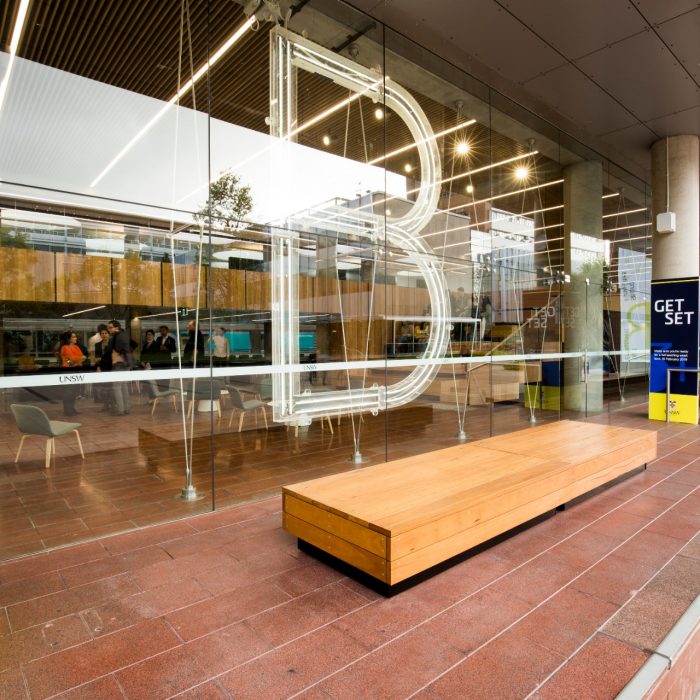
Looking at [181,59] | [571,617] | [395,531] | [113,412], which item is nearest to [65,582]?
[113,412]

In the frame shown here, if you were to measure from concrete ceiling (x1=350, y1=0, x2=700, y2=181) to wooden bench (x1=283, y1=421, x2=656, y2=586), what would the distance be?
163 inches

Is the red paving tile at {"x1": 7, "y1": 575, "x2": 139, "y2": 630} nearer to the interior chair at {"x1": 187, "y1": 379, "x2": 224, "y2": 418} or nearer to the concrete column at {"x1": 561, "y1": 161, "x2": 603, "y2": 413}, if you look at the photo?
the interior chair at {"x1": 187, "y1": 379, "x2": 224, "y2": 418}

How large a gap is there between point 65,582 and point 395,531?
1.85 m

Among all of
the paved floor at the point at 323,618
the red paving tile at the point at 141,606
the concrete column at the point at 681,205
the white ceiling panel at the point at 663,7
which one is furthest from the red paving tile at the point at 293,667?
the concrete column at the point at 681,205

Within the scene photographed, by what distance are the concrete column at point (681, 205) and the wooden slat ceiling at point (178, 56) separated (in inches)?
208

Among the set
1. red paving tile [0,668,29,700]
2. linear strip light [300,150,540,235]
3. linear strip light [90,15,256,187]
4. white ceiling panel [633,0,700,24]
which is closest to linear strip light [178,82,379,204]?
linear strip light [90,15,256,187]

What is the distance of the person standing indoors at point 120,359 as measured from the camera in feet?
10.5

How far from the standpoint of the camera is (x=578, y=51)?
5.48 metres

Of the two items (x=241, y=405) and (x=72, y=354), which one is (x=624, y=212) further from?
(x=72, y=354)

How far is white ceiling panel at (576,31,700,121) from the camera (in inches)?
215

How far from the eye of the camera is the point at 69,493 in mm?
3309

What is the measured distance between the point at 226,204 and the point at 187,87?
0.97 m

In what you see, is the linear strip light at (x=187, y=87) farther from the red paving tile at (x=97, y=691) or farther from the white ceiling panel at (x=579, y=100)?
the white ceiling panel at (x=579, y=100)

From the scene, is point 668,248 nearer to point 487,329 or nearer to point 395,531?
point 487,329
